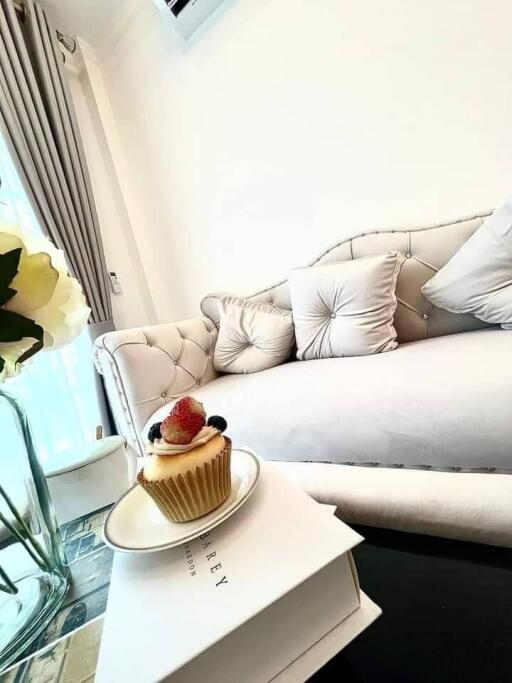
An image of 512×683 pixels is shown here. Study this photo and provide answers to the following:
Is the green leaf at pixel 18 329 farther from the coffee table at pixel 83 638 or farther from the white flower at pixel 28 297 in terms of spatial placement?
the coffee table at pixel 83 638

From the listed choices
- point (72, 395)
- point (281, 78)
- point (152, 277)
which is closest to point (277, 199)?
point (281, 78)

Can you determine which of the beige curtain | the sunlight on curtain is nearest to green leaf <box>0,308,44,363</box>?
the sunlight on curtain

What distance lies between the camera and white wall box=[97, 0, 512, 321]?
4.25 feet

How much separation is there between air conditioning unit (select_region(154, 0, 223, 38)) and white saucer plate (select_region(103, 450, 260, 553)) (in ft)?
7.58

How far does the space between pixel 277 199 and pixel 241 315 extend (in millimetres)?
702

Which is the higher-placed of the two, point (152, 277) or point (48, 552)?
point (152, 277)

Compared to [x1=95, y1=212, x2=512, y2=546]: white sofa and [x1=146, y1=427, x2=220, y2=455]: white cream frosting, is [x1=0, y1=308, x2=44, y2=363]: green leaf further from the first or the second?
[x1=95, y1=212, x2=512, y2=546]: white sofa

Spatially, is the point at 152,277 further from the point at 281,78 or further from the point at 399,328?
the point at 399,328

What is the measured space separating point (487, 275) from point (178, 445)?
3.48ft

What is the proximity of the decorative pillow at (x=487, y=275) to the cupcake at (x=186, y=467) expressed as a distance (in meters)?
0.97

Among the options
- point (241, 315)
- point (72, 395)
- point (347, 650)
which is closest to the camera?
point (347, 650)

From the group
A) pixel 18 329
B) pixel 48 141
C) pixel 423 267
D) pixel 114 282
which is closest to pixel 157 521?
pixel 18 329

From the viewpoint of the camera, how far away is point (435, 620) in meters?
0.36

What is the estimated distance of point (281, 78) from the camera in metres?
1.69
